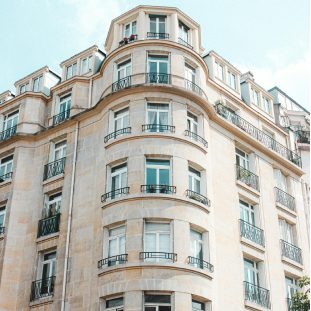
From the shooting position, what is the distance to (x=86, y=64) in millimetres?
30375

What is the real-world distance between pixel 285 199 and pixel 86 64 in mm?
12283

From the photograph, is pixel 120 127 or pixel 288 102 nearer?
pixel 120 127

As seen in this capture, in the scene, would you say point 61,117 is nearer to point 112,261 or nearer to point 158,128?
point 158,128

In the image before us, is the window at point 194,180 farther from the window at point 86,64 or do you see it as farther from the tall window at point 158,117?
the window at point 86,64

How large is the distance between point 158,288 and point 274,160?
39.3ft

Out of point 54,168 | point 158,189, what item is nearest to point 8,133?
point 54,168

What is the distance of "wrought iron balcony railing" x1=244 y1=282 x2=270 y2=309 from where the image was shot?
2422 centimetres

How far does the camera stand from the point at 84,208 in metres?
24.7

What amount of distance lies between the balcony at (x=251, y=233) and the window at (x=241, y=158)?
3373 millimetres

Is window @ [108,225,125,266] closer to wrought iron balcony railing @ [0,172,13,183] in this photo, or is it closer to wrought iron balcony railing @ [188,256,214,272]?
wrought iron balcony railing @ [188,256,214,272]

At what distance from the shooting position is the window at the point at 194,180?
2412cm

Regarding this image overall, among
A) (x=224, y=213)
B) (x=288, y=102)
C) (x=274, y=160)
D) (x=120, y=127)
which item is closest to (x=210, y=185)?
(x=224, y=213)

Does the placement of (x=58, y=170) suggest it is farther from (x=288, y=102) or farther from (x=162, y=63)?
(x=288, y=102)

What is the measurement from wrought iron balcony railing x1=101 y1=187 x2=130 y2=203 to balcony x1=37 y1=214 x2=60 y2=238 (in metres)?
2.80
